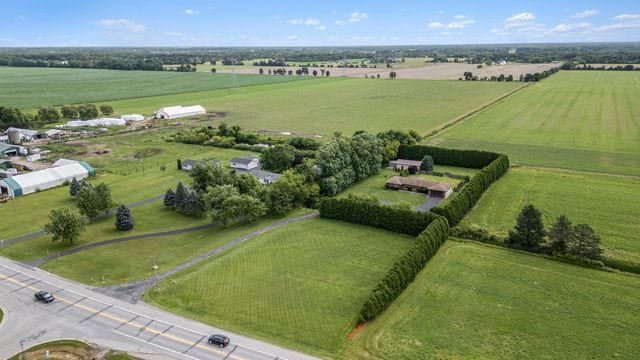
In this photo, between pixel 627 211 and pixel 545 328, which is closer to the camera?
pixel 545 328

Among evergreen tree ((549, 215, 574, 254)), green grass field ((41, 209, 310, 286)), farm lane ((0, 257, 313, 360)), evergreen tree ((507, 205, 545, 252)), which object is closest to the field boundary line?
evergreen tree ((507, 205, 545, 252))

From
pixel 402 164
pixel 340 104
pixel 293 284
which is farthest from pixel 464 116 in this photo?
pixel 293 284

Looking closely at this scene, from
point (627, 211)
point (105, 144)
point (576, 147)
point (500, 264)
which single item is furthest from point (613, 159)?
point (105, 144)

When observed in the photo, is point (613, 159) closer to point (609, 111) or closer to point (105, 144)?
point (609, 111)

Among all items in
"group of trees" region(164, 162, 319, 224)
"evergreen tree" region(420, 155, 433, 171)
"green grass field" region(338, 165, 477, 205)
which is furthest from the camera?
"evergreen tree" region(420, 155, 433, 171)

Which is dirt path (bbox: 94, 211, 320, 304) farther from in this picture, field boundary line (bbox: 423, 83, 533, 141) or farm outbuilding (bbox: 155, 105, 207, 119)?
farm outbuilding (bbox: 155, 105, 207, 119)

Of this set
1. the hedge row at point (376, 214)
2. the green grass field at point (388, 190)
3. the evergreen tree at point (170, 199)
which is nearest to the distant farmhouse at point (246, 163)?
the evergreen tree at point (170, 199)

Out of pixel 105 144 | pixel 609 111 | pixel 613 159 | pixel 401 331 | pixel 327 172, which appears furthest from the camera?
pixel 609 111

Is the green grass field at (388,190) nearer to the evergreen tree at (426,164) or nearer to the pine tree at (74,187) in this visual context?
the evergreen tree at (426,164)
